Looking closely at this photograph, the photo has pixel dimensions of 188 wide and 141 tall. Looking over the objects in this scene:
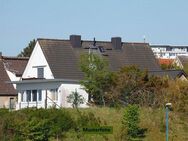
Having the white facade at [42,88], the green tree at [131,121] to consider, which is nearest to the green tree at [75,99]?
the white facade at [42,88]

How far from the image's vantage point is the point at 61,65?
4834cm

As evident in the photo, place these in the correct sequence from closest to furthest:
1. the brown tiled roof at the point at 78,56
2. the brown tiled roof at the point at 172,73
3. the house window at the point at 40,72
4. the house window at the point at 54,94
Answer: the house window at the point at 54,94 → the brown tiled roof at the point at 78,56 → the brown tiled roof at the point at 172,73 → the house window at the point at 40,72

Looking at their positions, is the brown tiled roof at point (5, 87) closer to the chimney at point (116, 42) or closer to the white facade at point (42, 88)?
the white facade at point (42, 88)

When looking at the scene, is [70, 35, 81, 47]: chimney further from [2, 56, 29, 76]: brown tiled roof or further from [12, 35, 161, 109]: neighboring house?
[2, 56, 29, 76]: brown tiled roof

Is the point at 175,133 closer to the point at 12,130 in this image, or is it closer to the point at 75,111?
the point at 75,111

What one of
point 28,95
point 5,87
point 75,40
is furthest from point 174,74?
point 5,87

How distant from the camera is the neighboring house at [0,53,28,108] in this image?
5481 cm

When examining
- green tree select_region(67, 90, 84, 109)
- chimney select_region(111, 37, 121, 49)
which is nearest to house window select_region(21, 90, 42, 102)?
green tree select_region(67, 90, 84, 109)

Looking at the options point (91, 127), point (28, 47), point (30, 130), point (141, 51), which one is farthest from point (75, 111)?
point (28, 47)

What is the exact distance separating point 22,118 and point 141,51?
2486 cm

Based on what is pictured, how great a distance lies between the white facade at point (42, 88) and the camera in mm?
46594

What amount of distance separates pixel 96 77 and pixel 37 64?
809 cm

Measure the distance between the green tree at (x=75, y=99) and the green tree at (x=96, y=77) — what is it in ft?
2.70

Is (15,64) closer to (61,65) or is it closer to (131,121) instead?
(61,65)
